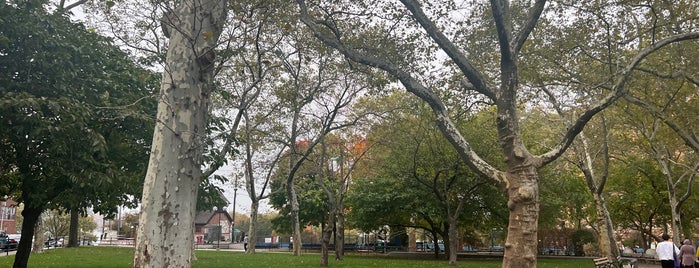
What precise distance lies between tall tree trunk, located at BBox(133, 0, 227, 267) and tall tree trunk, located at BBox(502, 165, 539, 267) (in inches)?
211

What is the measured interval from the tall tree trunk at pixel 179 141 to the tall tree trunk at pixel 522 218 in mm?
5367

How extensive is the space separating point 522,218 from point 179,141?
5735 millimetres

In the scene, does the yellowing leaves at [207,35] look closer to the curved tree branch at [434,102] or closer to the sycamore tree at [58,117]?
the sycamore tree at [58,117]

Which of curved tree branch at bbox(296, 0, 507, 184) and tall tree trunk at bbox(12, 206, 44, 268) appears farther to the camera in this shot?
tall tree trunk at bbox(12, 206, 44, 268)

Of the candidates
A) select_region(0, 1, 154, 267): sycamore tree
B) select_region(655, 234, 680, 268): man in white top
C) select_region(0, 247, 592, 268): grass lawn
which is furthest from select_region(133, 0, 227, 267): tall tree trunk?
select_region(655, 234, 680, 268): man in white top

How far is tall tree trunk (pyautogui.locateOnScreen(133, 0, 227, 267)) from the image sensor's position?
5.21 m

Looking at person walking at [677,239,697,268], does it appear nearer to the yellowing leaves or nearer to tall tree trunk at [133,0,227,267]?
tall tree trunk at [133,0,227,267]

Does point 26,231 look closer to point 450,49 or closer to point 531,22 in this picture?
point 450,49

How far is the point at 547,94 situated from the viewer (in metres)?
17.1

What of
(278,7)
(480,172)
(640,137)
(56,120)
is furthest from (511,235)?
(640,137)

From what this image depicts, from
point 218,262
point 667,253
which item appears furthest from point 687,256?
point 218,262

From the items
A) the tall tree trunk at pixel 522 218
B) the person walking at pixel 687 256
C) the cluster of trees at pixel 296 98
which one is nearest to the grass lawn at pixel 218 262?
the cluster of trees at pixel 296 98

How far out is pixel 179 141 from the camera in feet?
18.1

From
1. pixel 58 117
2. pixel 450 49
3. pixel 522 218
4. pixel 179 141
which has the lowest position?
pixel 522 218
